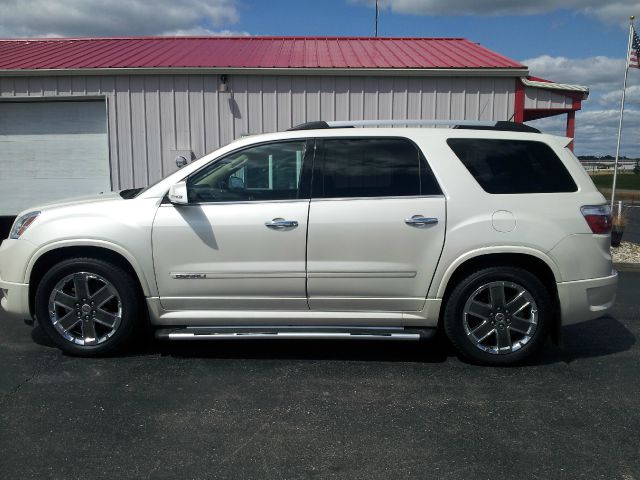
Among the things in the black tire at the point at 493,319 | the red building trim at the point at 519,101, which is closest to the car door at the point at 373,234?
the black tire at the point at 493,319

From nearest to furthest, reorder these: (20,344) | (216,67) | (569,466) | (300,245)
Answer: (569,466), (300,245), (20,344), (216,67)

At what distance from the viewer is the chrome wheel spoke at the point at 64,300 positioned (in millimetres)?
4562

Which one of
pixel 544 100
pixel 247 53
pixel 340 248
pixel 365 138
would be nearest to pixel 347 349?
pixel 340 248

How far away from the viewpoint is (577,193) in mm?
4477

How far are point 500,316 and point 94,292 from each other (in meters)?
3.11

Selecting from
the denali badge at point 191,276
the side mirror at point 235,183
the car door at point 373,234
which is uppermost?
the side mirror at point 235,183

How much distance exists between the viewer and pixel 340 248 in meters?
4.38

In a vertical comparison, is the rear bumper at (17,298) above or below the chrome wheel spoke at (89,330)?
above

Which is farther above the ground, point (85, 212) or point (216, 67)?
point (216, 67)

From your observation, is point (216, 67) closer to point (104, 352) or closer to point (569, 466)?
point (104, 352)

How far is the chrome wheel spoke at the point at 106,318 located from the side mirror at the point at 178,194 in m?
1.04

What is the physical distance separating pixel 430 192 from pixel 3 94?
9356mm

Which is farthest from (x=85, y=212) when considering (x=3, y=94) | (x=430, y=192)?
(x=3, y=94)

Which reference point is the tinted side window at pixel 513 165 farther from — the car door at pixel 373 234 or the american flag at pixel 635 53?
the american flag at pixel 635 53
